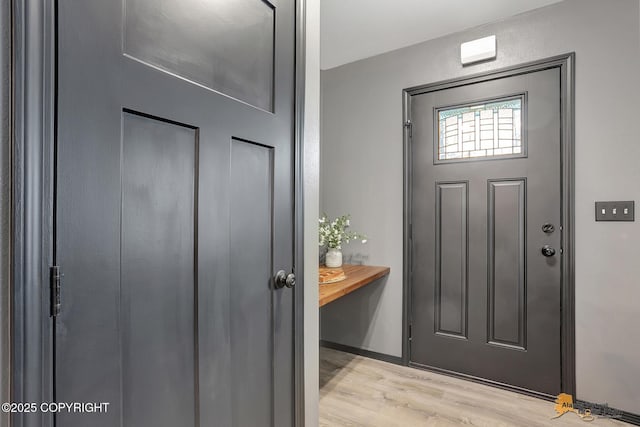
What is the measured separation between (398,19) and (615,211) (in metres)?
1.79

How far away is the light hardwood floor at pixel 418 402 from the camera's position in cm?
185

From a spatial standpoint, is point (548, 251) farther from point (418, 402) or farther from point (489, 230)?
point (418, 402)

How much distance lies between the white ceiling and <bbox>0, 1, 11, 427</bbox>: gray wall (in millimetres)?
1880

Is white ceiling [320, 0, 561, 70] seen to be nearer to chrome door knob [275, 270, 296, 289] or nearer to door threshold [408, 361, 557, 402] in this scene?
chrome door knob [275, 270, 296, 289]

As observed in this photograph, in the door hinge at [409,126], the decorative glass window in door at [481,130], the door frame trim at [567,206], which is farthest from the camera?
the door hinge at [409,126]

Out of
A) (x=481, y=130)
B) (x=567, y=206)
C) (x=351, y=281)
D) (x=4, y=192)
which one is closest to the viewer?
(x=4, y=192)

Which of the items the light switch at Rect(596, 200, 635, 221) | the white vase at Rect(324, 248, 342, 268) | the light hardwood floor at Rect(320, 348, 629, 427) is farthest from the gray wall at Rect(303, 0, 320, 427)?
the light switch at Rect(596, 200, 635, 221)

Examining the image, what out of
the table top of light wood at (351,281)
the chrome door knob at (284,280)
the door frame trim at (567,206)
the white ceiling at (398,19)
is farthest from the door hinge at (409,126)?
the chrome door knob at (284,280)

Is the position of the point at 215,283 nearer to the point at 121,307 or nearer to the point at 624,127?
the point at 121,307

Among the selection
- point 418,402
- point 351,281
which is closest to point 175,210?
point 351,281

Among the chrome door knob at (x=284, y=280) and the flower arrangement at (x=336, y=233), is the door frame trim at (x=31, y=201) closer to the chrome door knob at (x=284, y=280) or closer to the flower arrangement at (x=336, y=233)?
the chrome door knob at (x=284, y=280)

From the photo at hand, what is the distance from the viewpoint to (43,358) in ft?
1.90

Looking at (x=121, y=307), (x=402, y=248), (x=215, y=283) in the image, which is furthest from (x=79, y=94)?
(x=402, y=248)

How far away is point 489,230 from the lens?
7.34ft
